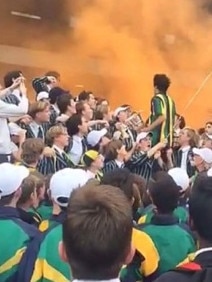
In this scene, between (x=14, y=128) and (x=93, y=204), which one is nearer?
(x=93, y=204)

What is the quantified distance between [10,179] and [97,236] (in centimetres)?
168

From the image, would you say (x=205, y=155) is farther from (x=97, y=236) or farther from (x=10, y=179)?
(x=97, y=236)

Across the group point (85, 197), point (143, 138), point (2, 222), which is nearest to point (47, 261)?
point (2, 222)

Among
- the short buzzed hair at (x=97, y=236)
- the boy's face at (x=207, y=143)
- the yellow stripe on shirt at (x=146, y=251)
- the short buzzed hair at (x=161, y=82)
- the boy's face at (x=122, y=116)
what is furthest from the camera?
the boy's face at (x=122, y=116)

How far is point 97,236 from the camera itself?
2201 mm

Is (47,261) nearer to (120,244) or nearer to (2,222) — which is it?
(2,222)

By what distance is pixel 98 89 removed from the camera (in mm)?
17984

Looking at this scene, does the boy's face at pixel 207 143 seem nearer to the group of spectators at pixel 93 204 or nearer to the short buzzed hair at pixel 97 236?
the group of spectators at pixel 93 204

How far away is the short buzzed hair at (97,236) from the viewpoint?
2.21 m

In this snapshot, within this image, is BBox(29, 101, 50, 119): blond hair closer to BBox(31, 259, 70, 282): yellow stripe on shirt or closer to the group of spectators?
the group of spectators

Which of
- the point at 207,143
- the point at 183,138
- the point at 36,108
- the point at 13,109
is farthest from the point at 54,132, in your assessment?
the point at 207,143

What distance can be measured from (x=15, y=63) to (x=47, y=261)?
1393 centimetres

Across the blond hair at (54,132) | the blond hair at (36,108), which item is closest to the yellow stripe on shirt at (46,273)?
the blond hair at (54,132)

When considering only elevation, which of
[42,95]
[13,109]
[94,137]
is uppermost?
[42,95]
